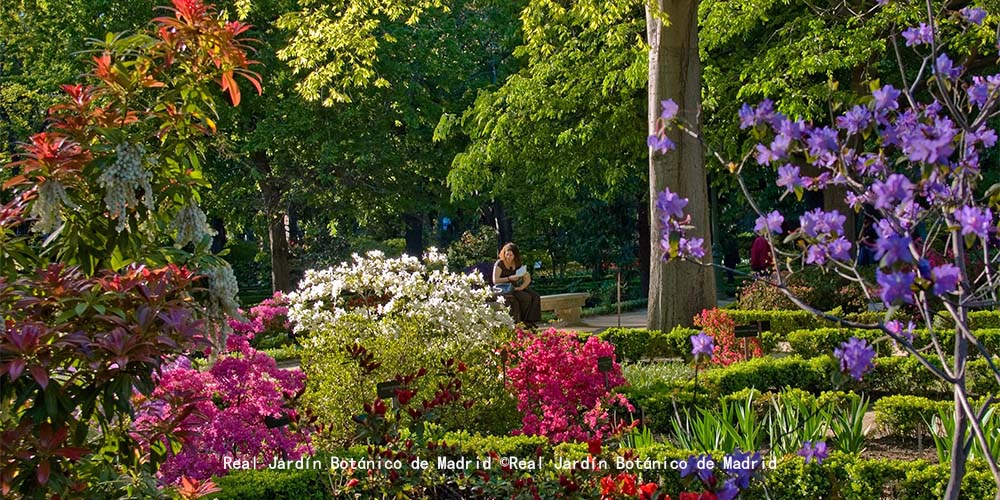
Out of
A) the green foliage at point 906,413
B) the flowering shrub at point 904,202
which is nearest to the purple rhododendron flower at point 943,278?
the flowering shrub at point 904,202

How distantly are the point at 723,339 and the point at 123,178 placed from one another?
26.5 feet

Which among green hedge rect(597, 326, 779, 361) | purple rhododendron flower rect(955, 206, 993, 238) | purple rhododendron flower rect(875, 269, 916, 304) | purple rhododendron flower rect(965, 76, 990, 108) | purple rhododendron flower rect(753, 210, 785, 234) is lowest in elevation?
green hedge rect(597, 326, 779, 361)

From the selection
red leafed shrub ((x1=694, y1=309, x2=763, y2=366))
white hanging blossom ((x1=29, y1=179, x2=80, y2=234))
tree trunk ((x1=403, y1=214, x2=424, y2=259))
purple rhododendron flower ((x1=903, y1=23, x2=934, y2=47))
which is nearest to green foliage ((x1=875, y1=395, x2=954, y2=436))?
red leafed shrub ((x1=694, y1=309, x2=763, y2=366))

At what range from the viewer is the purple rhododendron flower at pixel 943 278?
227cm

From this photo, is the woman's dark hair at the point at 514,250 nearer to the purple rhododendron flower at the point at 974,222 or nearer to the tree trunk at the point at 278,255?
the tree trunk at the point at 278,255

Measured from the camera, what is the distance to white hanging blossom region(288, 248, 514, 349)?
748cm

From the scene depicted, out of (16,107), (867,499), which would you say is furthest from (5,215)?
(16,107)

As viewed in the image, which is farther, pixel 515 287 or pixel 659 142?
pixel 515 287

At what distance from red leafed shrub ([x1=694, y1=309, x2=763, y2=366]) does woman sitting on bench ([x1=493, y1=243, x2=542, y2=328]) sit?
260 cm

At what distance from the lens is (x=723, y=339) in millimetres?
10805

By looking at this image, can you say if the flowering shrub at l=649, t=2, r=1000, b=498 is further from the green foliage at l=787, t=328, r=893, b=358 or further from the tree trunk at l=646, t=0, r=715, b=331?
the tree trunk at l=646, t=0, r=715, b=331

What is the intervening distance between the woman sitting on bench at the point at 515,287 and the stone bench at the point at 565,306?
4.98 metres

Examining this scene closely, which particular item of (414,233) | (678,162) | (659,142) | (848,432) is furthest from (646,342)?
(414,233)

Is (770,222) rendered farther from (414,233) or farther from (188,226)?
(414,233)
